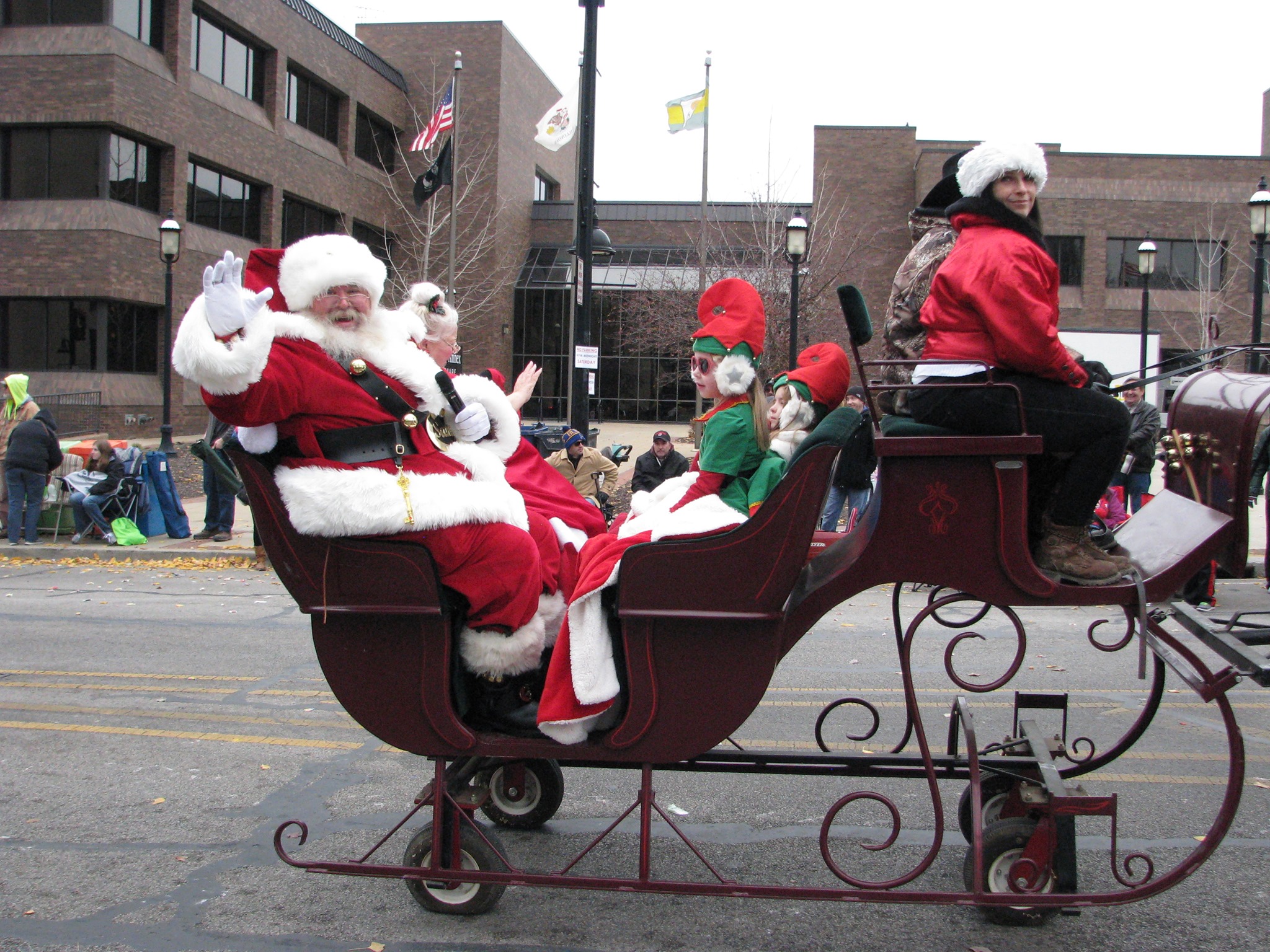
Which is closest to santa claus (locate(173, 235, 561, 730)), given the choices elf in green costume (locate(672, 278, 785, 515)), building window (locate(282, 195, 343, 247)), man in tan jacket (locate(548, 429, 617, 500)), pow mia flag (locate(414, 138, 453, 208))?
A: elf in green costume (locate(672, 278, 785, 515))

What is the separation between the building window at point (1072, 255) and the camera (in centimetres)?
3656

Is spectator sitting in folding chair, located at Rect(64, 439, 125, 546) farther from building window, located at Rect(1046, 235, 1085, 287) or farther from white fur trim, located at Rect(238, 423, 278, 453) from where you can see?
building window, located at Rect(1046, 235, 1085, 287)

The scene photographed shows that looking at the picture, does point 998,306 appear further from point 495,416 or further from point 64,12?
point 64,12

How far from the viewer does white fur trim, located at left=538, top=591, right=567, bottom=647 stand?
11.0 ft

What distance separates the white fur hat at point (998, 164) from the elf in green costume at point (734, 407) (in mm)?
759

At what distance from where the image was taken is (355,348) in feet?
10.8

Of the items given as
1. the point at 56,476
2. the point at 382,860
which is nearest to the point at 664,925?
the point at 382,860

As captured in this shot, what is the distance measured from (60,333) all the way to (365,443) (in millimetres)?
24918

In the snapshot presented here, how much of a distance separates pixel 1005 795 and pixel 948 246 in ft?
6.11

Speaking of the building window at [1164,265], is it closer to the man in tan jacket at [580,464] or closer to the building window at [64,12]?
the man in tan jacket at [580,464]

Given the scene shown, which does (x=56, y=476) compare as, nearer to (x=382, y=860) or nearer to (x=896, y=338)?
(x=382, y=860)

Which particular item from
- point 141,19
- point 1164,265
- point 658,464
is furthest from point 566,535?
point 1164,265

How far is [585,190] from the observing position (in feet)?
38.3

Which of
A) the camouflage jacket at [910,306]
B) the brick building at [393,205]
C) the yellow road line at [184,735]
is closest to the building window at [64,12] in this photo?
the brick building at [393,205]
